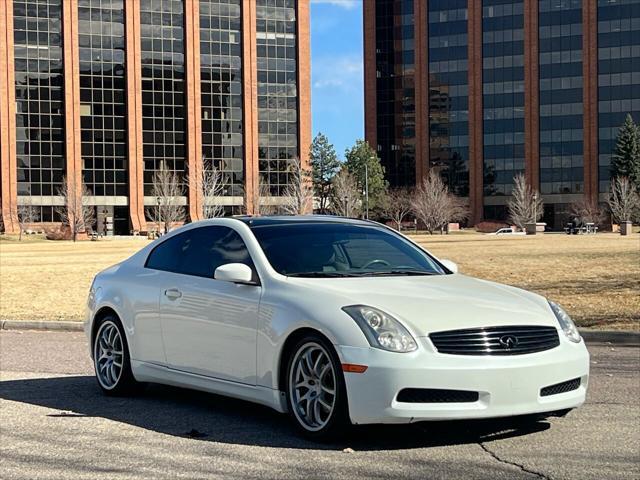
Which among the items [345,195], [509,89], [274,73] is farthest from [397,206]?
[274,73]

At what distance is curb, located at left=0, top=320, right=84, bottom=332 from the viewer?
13.7 metres

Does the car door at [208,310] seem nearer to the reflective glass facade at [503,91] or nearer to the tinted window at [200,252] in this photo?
the tinted window at [200,252]

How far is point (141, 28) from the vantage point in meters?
92.9

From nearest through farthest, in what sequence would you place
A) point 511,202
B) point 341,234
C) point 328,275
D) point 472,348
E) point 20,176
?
point 472,348
point 328,275
point 341,234
point 20,176
point 511,202

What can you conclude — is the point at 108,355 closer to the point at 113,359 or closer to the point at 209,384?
the point at 113,359

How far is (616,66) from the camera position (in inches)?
4247

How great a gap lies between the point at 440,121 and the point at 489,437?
11206cm

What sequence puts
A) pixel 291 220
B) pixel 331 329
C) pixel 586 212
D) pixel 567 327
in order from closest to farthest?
pixel 331 329 → pixel 567 327 → pixel 291 220 → pixel 586 212

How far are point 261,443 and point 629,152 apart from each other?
105062 millimetres

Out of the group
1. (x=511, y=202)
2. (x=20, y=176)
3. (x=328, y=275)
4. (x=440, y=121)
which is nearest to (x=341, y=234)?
(x=328, y=275)

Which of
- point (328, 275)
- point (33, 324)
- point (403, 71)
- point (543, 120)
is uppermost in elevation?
point (403, 71)

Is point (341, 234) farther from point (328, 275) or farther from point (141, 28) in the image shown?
point (141, 28)

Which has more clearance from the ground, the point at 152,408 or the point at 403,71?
the point at 403,71

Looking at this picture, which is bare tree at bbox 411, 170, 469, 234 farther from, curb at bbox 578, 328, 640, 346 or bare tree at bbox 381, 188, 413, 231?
curb at bbox 578, 328, 640, 346
